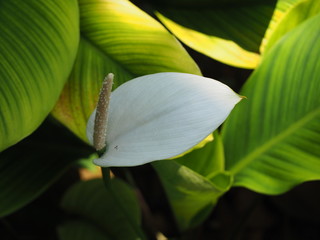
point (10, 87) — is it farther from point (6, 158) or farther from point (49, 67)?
point (6, 158)

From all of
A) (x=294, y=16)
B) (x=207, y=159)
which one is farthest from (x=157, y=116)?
(x=294, y=16)

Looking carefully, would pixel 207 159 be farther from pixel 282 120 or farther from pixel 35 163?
pixel 35 163

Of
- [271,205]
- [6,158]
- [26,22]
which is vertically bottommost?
[271,205]

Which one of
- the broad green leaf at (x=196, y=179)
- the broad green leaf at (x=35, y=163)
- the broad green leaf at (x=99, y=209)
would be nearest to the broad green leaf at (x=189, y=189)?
the broad green leaf at (x=196, y=179)

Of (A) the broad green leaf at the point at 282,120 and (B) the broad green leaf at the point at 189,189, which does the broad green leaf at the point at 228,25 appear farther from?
(B) the broad green leaf at the point at 189,189

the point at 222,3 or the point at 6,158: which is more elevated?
the point at 222,3

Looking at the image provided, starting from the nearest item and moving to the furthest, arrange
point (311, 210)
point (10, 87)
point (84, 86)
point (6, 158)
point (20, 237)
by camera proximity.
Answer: point (10, 87), point (84, 86), point (6, 158), point (20, 237), point (311, 210)

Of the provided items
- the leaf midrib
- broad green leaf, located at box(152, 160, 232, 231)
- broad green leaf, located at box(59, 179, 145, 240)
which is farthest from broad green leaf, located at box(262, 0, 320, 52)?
broad green leaf, located at box(59, 179, 145, 240)

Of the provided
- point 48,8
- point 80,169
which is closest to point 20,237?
point 80,169

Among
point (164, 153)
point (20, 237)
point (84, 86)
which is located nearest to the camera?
point (164, 153)
